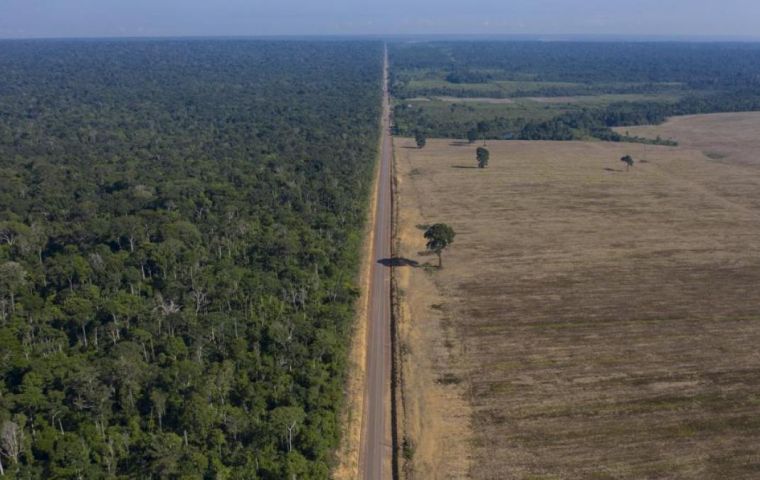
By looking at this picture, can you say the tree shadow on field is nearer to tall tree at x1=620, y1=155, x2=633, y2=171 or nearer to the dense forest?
the dense forest

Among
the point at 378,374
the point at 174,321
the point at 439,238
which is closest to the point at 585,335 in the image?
the point at 378,374

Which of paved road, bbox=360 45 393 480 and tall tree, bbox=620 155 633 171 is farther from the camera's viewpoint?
tall tree, bbox=620 155 633 171

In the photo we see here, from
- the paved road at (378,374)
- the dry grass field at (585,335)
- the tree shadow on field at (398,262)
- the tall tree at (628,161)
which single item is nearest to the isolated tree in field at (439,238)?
the dry grass field at (585,335)

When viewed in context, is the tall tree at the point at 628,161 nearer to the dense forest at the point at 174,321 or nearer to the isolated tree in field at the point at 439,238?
the dense forest at the point at 174,321

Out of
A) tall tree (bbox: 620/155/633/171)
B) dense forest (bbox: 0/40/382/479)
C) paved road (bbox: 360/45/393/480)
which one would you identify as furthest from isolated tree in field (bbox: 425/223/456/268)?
tall tree (bbox: 620/155/633/171)

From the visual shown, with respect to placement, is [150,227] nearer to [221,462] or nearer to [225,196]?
[225,196]

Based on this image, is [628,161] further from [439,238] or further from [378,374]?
[378,374]
